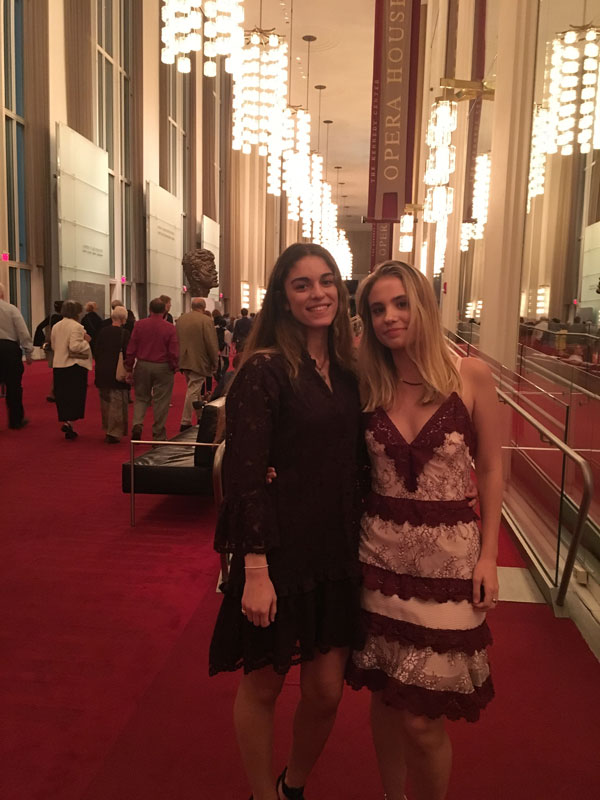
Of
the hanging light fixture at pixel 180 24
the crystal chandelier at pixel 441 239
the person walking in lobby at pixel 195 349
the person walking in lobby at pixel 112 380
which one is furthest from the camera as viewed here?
the crystal chandelier at pixel 441 239

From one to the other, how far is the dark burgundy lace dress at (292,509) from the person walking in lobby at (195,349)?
23.0 ft

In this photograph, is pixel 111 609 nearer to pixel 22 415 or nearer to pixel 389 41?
pixel 22 415

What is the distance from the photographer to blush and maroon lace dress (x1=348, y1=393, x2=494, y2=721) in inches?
73.9

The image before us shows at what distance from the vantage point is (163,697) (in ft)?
9.91

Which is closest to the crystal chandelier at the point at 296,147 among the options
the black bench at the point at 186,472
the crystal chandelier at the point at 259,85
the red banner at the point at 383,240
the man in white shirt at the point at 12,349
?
the red banner at the point at 383,240

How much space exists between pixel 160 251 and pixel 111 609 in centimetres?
1906

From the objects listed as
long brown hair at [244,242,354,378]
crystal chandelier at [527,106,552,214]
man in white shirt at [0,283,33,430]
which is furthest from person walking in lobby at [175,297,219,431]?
long brown hair at [244,242,354,378]

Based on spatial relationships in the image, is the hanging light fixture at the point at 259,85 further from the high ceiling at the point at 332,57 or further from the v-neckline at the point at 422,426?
the v-neckline at the point at 422,426

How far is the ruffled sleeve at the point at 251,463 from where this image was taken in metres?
Result: 1.87

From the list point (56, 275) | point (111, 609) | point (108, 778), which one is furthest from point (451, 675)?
point (56, 275)

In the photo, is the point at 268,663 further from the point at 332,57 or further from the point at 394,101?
the point at 332,57

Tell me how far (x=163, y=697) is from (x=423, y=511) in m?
1.74

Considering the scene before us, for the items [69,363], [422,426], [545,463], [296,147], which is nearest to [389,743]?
[422,426]

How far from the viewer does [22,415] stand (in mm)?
9430
